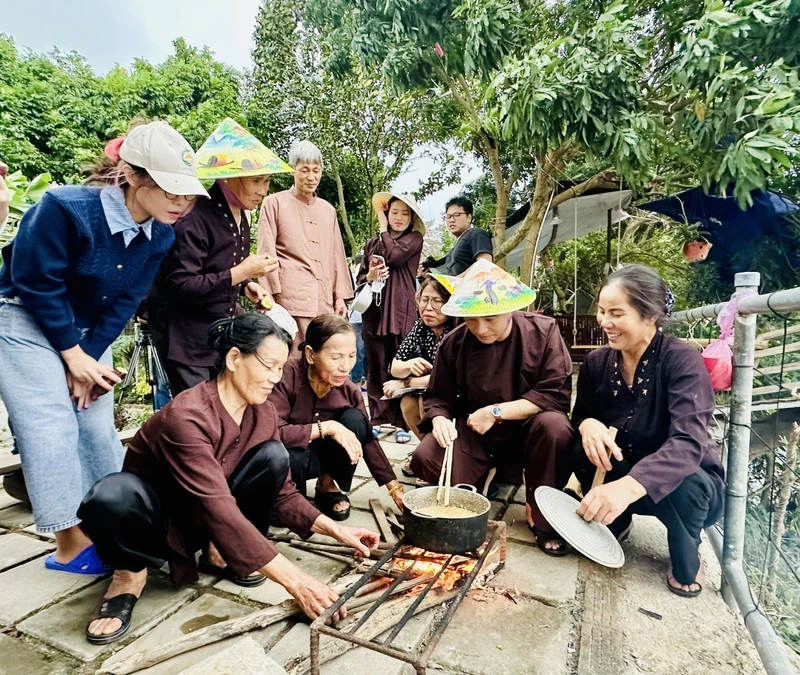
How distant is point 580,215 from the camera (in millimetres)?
9078

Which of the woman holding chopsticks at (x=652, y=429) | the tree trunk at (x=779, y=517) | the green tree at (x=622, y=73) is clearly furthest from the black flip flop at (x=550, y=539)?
the green tree at (x=622, y=73)

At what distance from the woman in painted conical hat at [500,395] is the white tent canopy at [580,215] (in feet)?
18.5

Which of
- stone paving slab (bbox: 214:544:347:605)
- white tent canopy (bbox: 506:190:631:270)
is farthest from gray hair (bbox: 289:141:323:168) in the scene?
white tent canopy (bbox: 506:190:631:270)

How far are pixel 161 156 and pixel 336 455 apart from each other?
171cm

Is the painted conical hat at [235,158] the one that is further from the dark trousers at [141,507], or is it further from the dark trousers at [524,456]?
the dark trousers at [524,456]

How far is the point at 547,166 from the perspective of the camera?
692 centimetres

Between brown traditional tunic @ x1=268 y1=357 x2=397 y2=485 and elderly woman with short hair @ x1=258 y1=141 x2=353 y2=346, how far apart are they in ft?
3.07

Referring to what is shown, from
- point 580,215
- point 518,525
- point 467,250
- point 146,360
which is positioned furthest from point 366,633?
point 580,215

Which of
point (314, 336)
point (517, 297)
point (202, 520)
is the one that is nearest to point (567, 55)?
point (517, 297)

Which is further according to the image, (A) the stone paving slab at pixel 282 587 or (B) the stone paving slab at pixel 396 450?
(B) the stone paving slab at pixel 396 450

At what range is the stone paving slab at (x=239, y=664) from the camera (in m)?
1.37

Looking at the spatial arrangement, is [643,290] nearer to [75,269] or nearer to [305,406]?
[305,406]

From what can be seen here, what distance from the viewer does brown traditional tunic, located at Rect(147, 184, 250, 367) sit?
104 inches

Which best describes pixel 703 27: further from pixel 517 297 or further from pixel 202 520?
pixel 202 520
